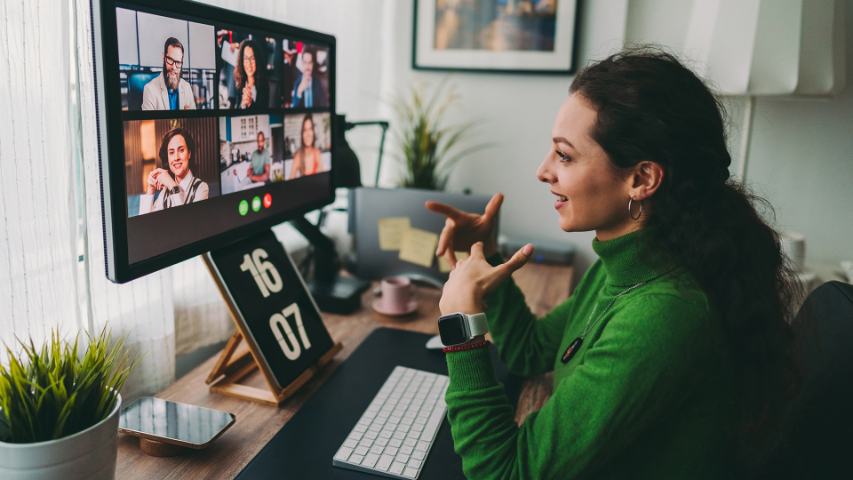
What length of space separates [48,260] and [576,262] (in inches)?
62.9

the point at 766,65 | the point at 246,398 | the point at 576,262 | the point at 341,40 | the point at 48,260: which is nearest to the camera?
the point at 48,260

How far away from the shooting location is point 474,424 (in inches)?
31.6

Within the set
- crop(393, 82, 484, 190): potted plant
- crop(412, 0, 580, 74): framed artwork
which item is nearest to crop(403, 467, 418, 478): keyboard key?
crop(393, 82, 484, 190): potted plant

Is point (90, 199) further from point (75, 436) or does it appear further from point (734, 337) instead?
point (734, 337)

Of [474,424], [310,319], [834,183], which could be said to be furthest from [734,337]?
[834,183]

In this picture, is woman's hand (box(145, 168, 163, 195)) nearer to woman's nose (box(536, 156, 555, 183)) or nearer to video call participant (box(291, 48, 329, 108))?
video call participant (box(291, 48, 329, 108))

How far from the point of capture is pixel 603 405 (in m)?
0.72

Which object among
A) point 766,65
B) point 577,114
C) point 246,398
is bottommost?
point 246,398

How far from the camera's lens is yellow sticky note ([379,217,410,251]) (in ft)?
5.38

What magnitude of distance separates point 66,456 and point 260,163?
0.58m

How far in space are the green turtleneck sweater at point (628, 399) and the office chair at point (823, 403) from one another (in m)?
0.12

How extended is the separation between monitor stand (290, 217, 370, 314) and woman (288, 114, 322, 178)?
0.21 metres

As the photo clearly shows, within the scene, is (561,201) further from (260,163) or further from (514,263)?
(260,163)

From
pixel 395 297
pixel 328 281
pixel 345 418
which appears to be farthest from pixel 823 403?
pixel 328 281
